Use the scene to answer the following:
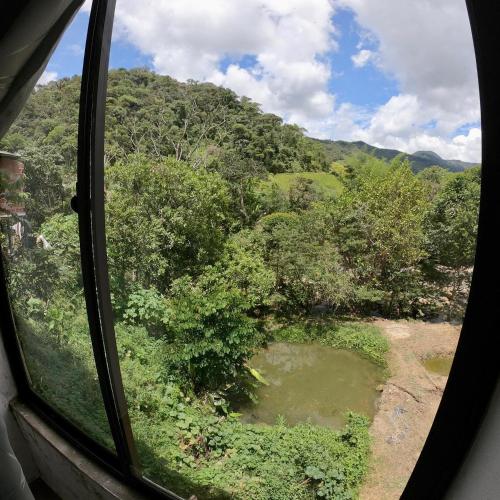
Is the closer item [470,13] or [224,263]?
[470,13]

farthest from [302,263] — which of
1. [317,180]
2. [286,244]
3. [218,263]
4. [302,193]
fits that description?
[218,263]

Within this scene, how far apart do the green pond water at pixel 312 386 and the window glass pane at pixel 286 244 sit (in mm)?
29

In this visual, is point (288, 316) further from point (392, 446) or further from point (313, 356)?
point (392, 446)

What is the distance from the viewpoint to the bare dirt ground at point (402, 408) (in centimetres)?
290

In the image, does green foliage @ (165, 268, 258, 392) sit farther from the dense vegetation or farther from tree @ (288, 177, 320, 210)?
tree @ (288, 177, 320, 210)

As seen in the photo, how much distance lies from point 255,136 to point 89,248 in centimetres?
668

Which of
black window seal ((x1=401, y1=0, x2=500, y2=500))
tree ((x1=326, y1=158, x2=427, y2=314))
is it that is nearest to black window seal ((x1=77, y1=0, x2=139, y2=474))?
black window seal ((x1=401, y1=0, x2=500, y2=500))

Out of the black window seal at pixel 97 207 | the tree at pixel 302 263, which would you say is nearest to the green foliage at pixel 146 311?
the tree at pixel 302 263

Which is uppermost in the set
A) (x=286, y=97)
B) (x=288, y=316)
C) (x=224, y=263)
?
(x=286, y=97)

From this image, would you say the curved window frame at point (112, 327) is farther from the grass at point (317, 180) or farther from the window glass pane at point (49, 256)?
the grass at point (317, 180)

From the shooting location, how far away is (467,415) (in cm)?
46

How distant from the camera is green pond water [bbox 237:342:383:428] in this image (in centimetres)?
435

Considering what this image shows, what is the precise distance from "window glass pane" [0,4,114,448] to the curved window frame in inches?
2.2

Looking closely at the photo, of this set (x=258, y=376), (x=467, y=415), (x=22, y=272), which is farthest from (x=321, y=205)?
(x=467, y=415)
